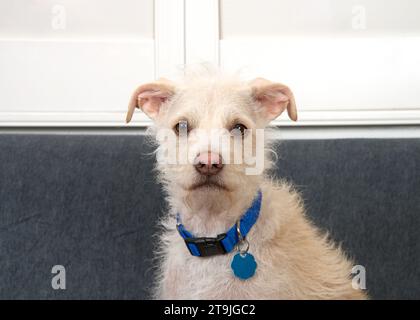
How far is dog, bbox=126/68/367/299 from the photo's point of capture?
1253mm

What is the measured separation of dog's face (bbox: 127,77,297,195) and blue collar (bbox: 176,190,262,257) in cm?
11

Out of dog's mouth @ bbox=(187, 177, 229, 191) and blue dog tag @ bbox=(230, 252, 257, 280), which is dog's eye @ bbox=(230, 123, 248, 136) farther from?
blue dog tag @ bbox=(230, 252, 257, 280)

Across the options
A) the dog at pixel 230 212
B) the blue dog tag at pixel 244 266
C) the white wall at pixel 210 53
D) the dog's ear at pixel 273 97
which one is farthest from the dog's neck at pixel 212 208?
the white wall at pixel 210 53

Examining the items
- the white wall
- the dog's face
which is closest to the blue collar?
the dog's face

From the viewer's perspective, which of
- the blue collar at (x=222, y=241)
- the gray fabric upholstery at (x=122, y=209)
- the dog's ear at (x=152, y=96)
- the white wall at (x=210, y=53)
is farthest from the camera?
the white wall at (x=210, y=53)

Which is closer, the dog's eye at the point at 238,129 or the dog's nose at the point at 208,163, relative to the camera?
the dog's nose at the point at 208,163

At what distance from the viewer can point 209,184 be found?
1238 mm

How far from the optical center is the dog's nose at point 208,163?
118cm

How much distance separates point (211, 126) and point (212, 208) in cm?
23

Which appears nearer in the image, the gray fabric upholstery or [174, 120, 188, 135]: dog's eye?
[174, 120, 188, 135]: dog's eye

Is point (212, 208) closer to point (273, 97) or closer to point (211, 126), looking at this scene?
point (211, 126)

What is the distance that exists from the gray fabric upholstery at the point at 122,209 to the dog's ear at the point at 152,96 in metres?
0.53

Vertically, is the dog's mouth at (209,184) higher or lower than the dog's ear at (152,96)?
lower

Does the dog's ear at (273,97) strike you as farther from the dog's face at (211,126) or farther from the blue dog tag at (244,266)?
the blue dog tag at (244,266)
